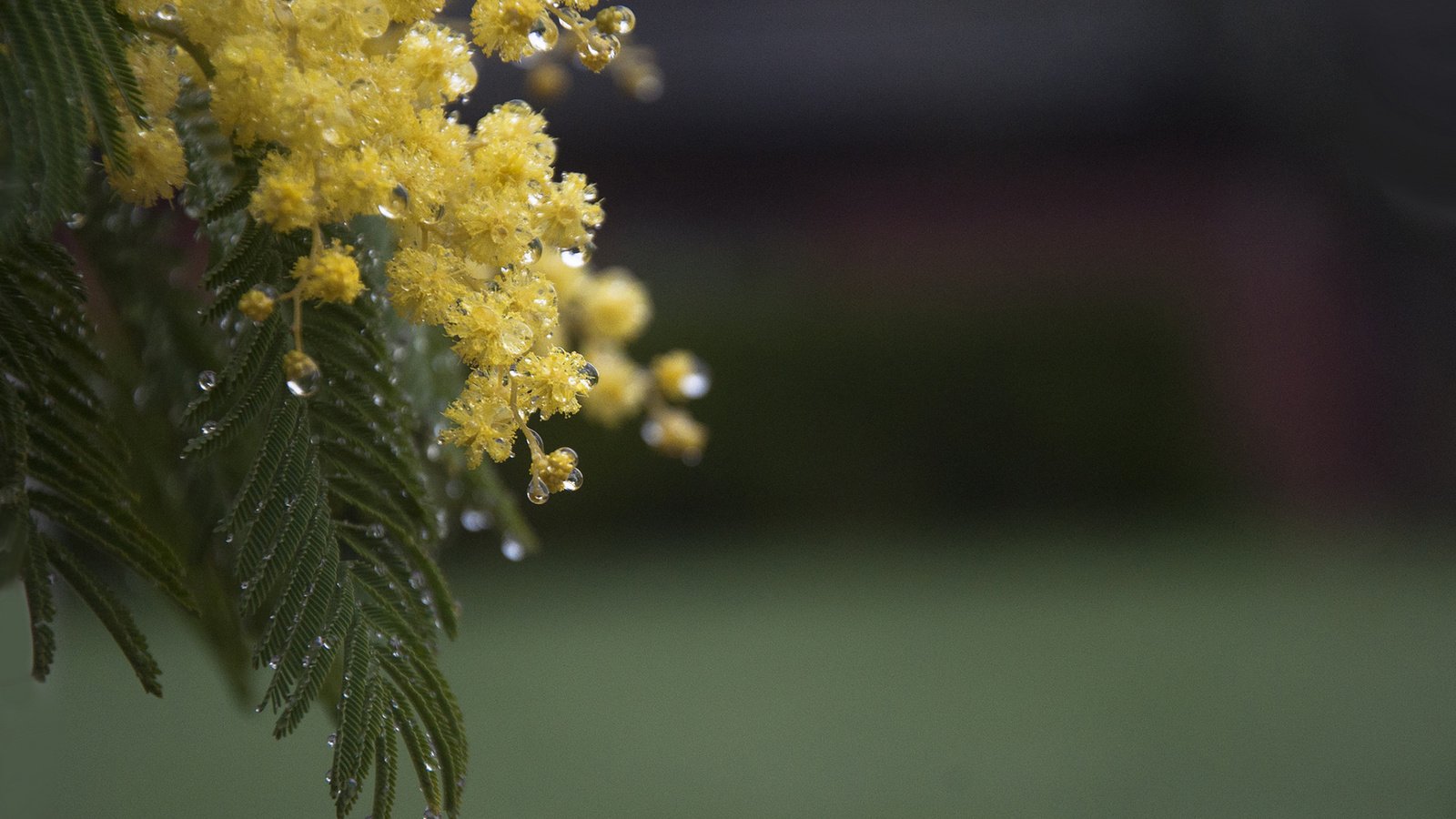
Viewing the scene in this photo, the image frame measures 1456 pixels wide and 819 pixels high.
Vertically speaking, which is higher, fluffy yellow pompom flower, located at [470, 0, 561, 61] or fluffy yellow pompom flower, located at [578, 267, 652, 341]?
fluffy yellow pompom flower, located at [578, 267, 652, 341]

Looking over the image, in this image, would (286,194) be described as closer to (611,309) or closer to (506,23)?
(506,23)

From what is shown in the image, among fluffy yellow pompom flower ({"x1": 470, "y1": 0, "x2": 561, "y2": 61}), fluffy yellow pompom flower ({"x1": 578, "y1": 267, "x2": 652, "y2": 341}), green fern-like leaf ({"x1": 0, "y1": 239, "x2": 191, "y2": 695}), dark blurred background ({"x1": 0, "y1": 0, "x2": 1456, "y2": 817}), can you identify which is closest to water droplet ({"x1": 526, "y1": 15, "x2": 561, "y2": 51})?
fluffy yellow pompom flower ({"x1": 470, "y1": 0, "x2": 561, "y2": 61})

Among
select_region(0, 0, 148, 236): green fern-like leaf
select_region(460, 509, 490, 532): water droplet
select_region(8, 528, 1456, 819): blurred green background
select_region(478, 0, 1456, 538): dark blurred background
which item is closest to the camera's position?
select_region(0, 0, 148, 236): green fern-like leaf

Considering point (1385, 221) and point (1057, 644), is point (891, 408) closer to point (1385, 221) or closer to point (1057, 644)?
point (1057, 644)

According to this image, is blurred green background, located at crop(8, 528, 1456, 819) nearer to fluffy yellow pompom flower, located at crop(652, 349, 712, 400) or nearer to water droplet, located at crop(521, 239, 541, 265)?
fluffy yellow pompom flower, located at crop(652, 349, 712, 400)

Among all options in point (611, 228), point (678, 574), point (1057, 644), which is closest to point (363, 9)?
point (1057, 644)

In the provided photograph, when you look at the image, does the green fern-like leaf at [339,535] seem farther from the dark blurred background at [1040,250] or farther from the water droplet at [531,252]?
the dark blurred background at [1040,250]

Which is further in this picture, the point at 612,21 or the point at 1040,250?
the point at 1040,250

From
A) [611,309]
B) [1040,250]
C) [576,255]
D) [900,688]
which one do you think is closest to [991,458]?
[1040,250]
